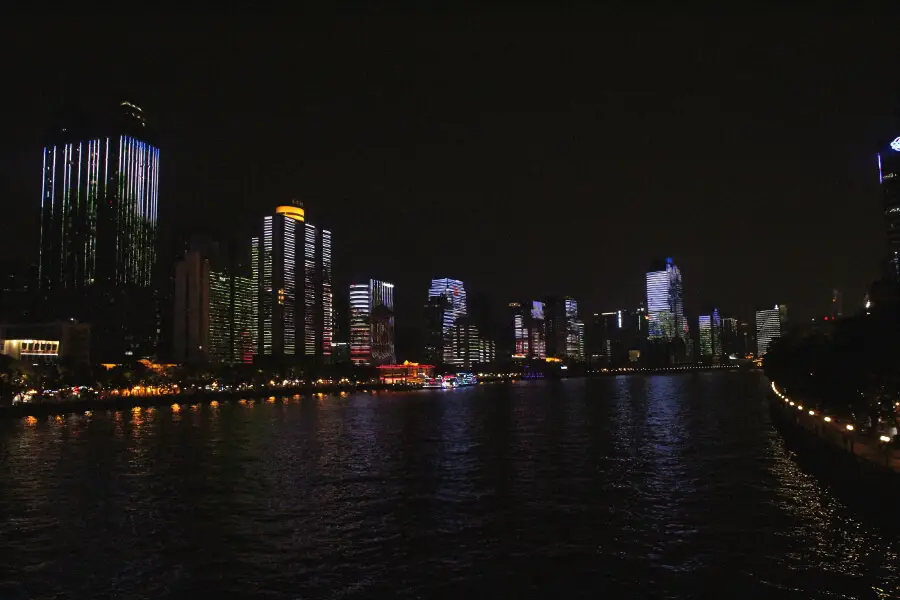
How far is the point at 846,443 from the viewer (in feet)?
121

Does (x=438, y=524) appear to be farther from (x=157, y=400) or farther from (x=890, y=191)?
(x=890, y=191)

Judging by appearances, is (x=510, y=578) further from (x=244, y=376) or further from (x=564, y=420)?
(x=244, y=376)

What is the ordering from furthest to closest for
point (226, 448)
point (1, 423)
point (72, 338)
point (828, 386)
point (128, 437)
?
1. point (72, 338)
2. point (1, 423)
3. point (128, 437)
4. point (226, 448)
5. point (828, 386)

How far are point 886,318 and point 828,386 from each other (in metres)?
5.04

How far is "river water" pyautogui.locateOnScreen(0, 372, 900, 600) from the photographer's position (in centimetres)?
1792

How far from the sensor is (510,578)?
59.5ft

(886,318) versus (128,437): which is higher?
(886,318)

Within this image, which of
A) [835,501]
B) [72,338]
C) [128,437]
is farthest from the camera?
[72,338]

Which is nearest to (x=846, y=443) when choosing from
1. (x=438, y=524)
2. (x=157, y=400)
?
(x=438, y=524)

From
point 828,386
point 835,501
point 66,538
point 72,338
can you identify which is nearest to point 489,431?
point 828,386

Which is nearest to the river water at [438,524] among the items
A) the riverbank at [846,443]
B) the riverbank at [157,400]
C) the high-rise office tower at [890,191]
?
the riverbank at [846,443]

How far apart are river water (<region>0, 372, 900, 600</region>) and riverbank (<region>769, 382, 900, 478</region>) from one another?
238cm

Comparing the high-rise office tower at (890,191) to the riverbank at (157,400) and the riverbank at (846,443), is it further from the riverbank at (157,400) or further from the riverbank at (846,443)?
the riverbank at (846,443)

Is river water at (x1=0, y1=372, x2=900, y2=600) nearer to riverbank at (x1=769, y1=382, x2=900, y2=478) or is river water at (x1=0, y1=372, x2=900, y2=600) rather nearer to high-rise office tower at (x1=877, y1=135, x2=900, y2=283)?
riverbank at (x1=769, y1=382, x2=900, y2=478)
